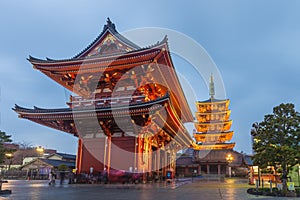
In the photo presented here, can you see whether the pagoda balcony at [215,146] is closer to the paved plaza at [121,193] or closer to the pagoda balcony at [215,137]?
the pagoda balcony at [215,137]

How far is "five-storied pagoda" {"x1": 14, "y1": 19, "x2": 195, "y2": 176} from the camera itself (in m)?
20.4

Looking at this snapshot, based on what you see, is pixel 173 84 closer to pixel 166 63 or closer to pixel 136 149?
pixel 166 63

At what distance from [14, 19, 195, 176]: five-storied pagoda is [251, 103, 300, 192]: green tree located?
23.1 ft

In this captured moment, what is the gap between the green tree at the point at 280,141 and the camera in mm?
13852

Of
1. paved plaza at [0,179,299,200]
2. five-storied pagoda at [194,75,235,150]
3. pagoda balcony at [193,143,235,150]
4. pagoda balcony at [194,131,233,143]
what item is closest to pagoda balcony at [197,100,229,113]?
five-storied pagoda at [194,75,235,150]

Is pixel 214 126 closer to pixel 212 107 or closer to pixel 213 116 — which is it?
pixel 213 116

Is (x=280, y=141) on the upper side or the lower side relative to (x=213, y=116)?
lower

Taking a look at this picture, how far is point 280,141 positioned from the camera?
14758 mm

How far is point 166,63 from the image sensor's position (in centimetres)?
2277

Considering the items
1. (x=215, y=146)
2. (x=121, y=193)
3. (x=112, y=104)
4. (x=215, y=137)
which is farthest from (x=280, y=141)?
(x=215, y=137)

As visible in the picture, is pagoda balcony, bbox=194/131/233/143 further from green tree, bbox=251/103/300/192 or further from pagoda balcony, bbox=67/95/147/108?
green tree, bbox=251/103/300/192

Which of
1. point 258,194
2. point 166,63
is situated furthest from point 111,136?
point 258,194

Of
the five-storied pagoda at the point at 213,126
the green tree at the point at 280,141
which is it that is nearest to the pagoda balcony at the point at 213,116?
the five-storied pagoda at the point at 213,126

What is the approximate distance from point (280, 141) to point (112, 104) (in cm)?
1262
